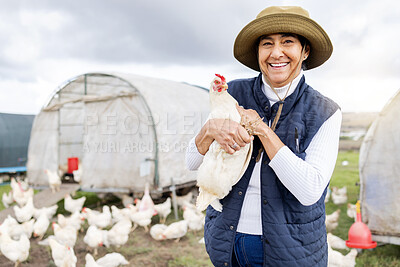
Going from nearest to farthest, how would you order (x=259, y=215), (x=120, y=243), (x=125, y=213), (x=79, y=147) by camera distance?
(x=259, y=215)
(x=120, y=243)
(x=125, y=213)
(x=79, y=147)

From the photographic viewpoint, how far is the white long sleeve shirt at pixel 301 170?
1.49 m

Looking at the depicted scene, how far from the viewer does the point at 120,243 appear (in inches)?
235

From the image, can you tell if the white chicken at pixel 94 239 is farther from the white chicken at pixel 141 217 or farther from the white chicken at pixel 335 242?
the white chicken at pixel 335 242

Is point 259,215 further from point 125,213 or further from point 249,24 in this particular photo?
point 125,213

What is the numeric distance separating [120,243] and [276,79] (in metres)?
5.12

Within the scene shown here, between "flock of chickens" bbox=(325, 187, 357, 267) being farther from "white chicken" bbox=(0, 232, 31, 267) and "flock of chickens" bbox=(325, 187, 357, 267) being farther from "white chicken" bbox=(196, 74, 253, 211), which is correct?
"white chicken" bbox=(0, 232, 31, 267)

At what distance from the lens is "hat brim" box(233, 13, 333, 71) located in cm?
170

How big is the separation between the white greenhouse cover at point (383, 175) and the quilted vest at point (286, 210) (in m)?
3.81

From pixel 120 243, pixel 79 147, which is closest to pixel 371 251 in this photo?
pixel 120 243

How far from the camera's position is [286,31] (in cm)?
171

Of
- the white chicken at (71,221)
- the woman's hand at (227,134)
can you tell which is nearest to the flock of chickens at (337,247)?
the woman's hand at (227,134)

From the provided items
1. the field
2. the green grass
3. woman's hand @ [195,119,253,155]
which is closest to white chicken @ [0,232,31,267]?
the field

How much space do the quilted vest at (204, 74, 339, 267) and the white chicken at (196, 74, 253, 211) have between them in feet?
0.17

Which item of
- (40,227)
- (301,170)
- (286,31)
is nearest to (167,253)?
(40,227)
